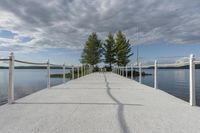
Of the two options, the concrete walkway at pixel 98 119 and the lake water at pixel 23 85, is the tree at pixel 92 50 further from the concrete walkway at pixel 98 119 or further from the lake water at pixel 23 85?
the concrete walkway at pixel 98 119

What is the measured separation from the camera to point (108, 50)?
52.4 m

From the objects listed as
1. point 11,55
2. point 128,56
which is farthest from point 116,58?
point 11,55

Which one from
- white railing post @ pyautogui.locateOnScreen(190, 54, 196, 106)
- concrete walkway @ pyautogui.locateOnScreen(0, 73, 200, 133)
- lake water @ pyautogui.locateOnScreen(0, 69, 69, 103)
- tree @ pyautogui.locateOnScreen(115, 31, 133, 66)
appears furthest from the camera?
tree @ pyautogui.locateOnScreen(115, 31, 133, 66)

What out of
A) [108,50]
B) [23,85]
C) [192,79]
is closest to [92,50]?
[108,50]

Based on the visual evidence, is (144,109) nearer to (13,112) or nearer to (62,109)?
(62,109)

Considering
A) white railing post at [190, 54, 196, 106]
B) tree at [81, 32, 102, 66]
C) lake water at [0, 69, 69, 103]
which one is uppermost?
tree at [81, 32, 102, 66]

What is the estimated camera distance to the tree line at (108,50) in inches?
1962

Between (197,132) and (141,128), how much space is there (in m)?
0.67

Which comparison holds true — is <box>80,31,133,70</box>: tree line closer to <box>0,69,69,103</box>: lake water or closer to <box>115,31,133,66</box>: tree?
<box>115,31,133,66</box>: tree

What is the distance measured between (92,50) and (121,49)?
5.89 metres

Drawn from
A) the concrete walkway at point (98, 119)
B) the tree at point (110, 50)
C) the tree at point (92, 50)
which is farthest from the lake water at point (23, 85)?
the tree at point (110, 50)

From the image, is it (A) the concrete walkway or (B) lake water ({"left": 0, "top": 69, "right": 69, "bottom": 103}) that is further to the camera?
(B) lake water ({"left": 0, "top": 69, "right": 69, "bottom": 103})

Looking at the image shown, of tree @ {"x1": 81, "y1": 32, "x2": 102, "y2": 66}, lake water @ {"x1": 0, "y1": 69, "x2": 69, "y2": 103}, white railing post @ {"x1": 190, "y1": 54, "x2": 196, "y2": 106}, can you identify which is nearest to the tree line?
tree @ {"x1": 81, "y1": 32, "x2": 102, "y2": 66}

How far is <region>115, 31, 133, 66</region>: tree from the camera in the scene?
162 feet
